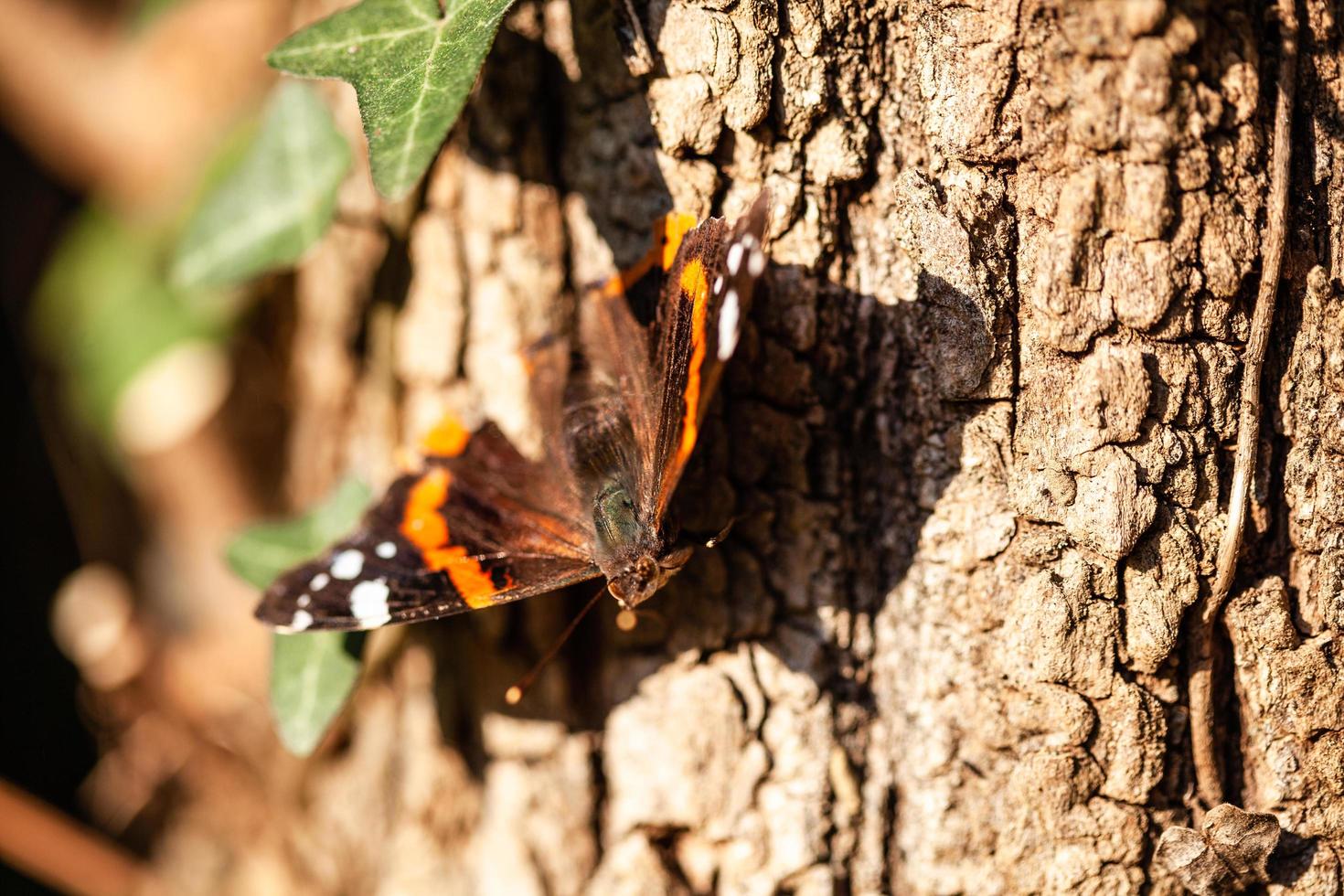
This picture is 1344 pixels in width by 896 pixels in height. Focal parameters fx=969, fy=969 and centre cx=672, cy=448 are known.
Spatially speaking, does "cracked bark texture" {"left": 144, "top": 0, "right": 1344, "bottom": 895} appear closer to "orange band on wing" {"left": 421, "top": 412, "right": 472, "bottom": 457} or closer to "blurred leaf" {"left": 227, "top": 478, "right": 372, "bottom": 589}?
"orange band on wing" {"left": 421, "top": 412, "right": 472, "bottom": 457}

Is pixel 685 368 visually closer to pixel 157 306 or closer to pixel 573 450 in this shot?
pixel 573 450

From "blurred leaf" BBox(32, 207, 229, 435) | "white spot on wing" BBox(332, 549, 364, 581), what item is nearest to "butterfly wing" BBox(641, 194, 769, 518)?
"white spot on wing" BBox(332, 549, 364, 581)

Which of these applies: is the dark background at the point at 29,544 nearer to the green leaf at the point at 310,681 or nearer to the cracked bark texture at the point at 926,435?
A: the green leaf at the point at 310,681

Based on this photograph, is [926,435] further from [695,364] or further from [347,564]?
[347,564]

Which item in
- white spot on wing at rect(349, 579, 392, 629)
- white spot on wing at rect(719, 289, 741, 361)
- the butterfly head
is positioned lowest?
white spot on wing at rect(349, 579, 392, 629)

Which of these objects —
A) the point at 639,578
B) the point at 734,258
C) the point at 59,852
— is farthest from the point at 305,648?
the point at 59,852
